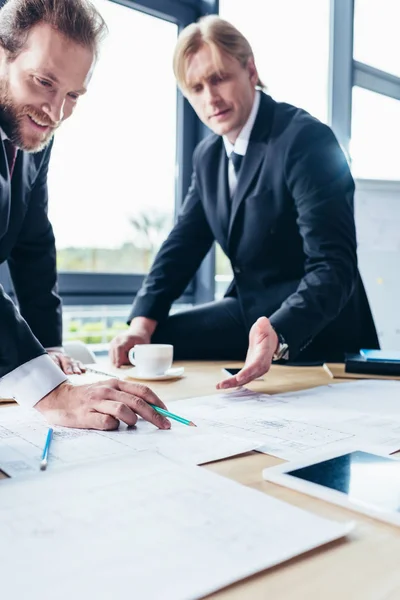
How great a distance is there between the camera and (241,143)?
6.49ft

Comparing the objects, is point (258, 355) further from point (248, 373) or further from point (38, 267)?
point (38, 267)

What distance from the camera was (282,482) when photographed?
1.91ft

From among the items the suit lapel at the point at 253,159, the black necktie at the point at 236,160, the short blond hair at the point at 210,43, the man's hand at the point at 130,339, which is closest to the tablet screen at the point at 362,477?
the man's hand at the point at 130,339

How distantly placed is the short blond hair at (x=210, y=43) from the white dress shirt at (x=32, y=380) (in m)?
1.34

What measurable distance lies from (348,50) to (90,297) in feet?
7.22

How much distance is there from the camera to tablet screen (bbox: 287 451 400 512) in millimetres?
528

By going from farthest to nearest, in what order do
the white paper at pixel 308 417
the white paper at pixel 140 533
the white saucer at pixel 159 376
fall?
1. the white saucer at pixel 159 376
2. the white paper at pixel 308 417
3. the white paper at pixel 140 533

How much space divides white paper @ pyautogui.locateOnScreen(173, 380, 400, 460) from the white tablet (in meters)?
0.07

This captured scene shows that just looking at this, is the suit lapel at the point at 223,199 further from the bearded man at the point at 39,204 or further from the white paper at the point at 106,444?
the white paper at the point at 106,444

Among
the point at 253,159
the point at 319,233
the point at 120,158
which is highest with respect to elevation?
the point at 120,158

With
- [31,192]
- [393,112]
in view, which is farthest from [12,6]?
[393,112]

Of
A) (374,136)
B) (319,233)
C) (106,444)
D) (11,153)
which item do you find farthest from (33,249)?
(374,136)

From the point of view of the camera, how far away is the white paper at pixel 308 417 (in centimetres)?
75

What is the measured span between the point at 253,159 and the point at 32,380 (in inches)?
48.4
